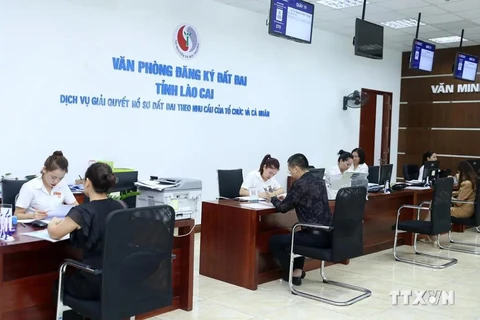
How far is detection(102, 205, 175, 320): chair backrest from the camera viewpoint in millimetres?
2459

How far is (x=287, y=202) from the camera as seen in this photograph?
4195mm

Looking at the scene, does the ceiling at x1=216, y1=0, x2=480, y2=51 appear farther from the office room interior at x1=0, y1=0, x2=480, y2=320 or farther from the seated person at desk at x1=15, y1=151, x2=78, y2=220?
the seated person at desk at x1=15, y1=151, x2=78, y2=220

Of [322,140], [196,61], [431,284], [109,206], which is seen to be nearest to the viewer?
[109,206]

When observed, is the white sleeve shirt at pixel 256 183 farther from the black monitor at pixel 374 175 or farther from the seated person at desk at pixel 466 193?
the seated person at desk at pixel 466 193

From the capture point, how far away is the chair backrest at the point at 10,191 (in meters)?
3.82

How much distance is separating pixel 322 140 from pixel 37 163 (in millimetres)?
4950

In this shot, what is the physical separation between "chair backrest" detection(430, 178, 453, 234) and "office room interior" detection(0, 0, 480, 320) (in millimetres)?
22

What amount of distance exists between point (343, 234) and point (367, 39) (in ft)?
9.68

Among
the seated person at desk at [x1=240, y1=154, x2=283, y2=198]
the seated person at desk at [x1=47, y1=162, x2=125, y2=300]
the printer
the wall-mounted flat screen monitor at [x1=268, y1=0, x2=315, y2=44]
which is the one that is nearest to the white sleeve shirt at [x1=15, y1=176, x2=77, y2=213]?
the printer

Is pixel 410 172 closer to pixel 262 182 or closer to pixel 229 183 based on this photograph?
pixel 262 182

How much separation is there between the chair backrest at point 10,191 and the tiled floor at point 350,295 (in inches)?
58.0

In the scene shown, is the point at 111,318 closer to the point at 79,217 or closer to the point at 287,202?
the point at 79,217

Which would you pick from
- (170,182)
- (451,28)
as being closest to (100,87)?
(170,182)

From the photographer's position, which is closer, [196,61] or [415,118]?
[196,61]
